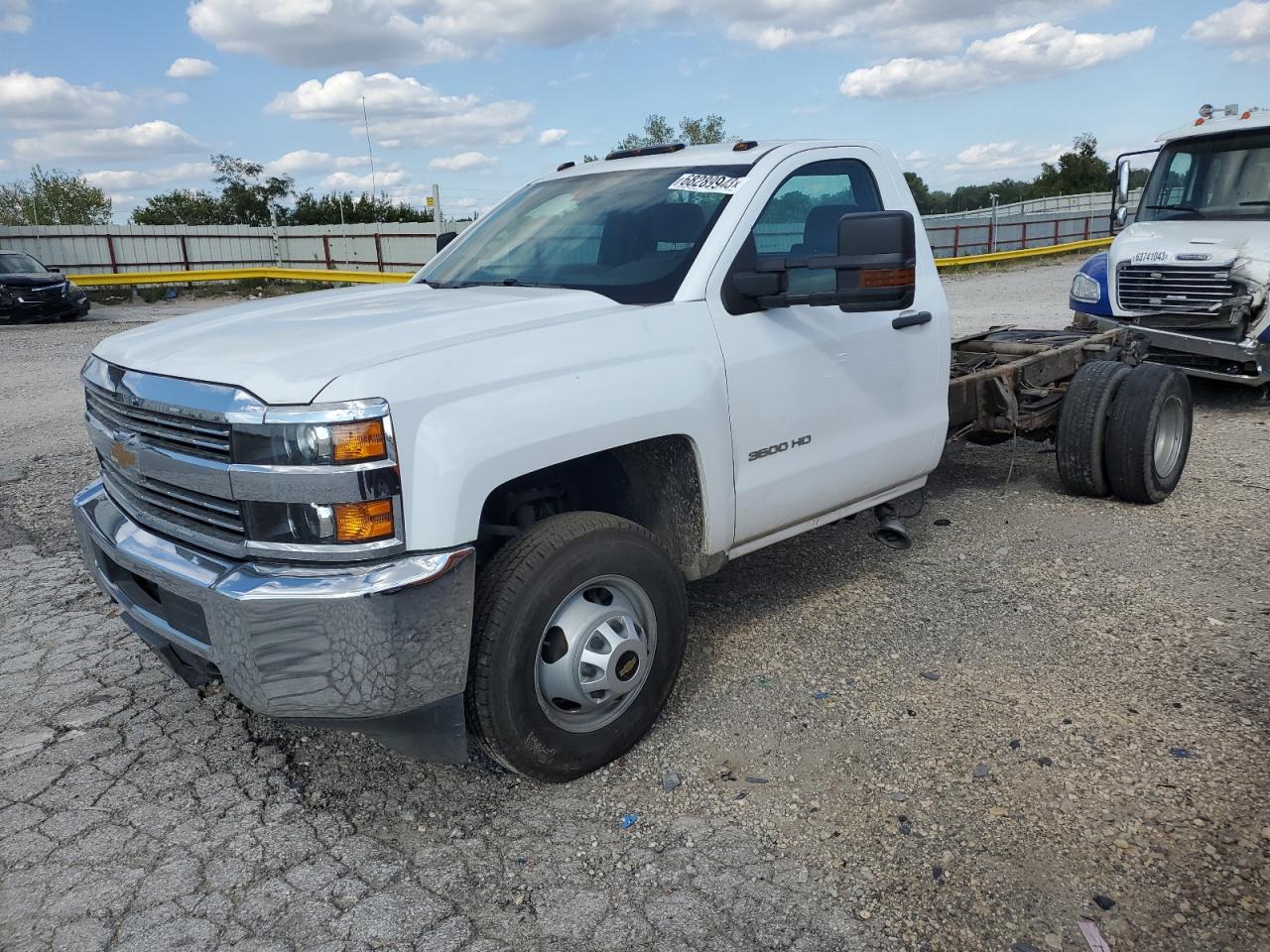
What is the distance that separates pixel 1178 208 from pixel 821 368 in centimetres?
695

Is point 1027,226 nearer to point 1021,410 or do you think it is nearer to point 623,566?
point 1021,410

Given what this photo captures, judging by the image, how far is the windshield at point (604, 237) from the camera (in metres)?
3.57

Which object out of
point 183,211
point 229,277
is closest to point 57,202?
point 183,211

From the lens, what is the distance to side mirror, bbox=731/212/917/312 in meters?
3.20

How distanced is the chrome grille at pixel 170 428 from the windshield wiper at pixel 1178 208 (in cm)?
883

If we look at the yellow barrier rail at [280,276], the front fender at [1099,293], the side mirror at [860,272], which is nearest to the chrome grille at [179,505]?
the side mirror at [860,272]

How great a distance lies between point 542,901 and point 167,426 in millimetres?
1673

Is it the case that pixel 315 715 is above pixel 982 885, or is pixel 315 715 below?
above

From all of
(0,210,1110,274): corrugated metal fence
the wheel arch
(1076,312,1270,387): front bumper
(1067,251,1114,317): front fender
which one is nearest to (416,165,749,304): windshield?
the wheel arch

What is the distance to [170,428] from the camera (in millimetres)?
2830

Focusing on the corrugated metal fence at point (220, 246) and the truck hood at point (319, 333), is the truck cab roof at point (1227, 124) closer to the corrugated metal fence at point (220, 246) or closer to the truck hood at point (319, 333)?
the truck hood at point (319, 333)

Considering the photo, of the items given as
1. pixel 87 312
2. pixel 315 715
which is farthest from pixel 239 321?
pixel 87 312

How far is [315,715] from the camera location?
106 inches

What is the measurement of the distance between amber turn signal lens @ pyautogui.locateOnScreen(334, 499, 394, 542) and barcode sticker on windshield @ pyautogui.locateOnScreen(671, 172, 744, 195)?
187 centimetres
